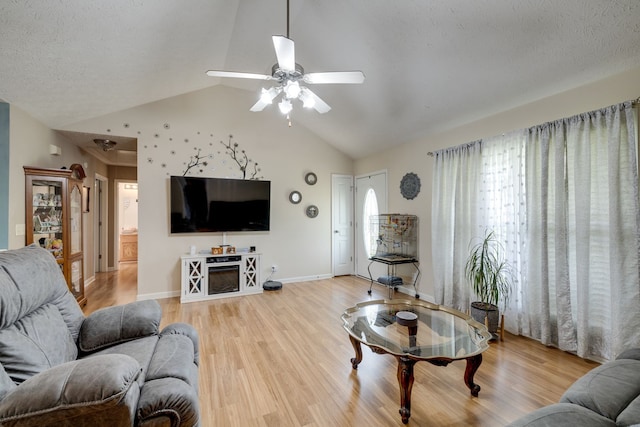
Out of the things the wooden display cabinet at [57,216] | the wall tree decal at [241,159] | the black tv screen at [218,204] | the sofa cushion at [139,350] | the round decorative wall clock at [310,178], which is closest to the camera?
the sofa cushion at [139,350]

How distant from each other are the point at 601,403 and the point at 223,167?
469 cm

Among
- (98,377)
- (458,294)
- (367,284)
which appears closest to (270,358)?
(98,377)

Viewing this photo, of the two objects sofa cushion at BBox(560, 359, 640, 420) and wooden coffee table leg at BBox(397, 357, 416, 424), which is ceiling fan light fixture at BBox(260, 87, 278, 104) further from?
sofa cushion at BBox(560, 359, 640, 420)

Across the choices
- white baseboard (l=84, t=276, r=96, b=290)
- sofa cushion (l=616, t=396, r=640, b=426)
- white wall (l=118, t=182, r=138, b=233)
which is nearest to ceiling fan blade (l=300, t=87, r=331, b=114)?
sofa cushion (l=616, t=396, r=640, b=426)

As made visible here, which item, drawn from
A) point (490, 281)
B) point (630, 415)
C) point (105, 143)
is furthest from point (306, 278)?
point (630, 415)

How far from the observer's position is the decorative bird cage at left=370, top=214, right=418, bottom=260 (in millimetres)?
4289

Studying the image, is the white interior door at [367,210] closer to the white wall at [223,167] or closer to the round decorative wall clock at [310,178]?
the white wall at [223,167]

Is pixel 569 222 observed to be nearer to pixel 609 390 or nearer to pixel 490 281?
pixel 490 281

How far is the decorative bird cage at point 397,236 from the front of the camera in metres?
4.29

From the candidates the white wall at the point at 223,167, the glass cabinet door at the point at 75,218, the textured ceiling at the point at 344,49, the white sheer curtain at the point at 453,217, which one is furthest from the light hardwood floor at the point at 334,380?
the textured ceiling at the point at 344,49

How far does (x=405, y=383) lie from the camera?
1.71 metres

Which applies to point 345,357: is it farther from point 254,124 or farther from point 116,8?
point 254,124

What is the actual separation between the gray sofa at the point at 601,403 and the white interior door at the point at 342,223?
431 cm

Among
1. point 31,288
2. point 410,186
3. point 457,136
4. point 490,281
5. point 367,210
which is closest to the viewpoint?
point 31,288
